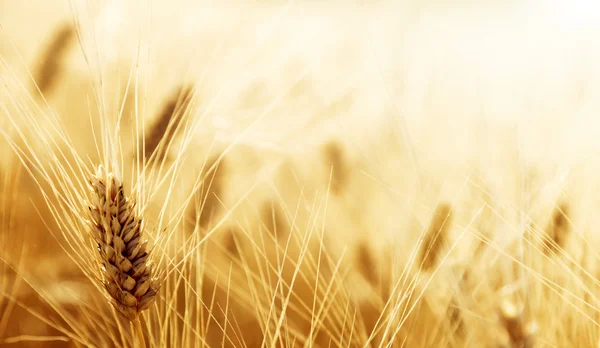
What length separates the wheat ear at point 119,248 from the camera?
1.52 ft

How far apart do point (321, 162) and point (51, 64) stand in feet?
1.51

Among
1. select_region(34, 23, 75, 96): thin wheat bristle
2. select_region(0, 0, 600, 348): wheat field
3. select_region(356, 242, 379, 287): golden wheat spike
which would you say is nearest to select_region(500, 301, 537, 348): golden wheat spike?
select_region(0, 0, 600, 348): wheat field

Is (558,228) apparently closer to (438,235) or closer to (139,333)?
(438,235)

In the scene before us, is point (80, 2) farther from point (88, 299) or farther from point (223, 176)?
point (88, 299)

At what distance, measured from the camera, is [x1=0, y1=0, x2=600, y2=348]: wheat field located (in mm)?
704

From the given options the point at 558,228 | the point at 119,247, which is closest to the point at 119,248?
the point at 119,247

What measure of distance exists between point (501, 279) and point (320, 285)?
34cm

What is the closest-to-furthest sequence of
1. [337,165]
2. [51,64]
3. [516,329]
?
1. [516,329]
2. [51,64]
3. [337,165]

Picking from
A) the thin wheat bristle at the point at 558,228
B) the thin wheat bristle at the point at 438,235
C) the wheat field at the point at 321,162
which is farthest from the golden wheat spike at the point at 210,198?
the thin wheat bristle at the point at 558,228

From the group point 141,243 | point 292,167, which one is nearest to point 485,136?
point 292,167

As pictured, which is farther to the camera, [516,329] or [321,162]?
[321,162]

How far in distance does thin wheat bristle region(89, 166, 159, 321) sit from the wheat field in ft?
0.50

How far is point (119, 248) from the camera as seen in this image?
0.47 metres

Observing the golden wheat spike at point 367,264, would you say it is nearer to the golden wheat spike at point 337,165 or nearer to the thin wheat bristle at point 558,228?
the golden wheat spike at point 337,165
